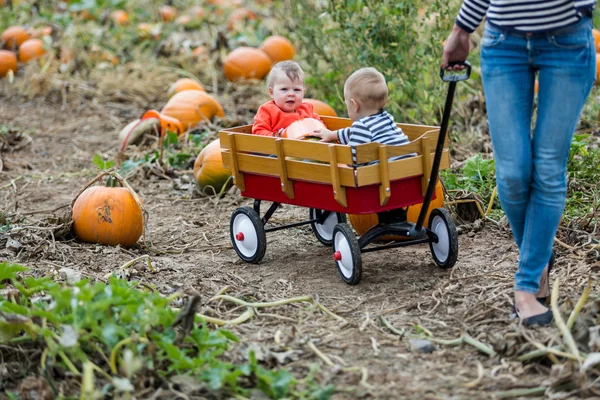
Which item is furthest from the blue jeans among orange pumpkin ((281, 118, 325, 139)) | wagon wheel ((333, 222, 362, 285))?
orange pumpkin ((281, 118, 325, 139))

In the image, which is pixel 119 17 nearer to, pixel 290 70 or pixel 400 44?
pixel 400 44

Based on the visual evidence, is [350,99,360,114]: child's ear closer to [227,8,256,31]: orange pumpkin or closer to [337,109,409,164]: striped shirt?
[337,109,409,164]: striped shirt

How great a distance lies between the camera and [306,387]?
3.00m

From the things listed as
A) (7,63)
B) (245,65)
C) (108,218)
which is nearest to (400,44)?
(108,218)

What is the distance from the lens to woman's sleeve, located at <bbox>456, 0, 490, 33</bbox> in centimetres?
339

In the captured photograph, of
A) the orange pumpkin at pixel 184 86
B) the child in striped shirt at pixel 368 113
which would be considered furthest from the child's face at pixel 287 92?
the orange pumpkin at pixel 184 86

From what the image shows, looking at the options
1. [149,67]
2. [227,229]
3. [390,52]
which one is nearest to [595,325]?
[227,229]

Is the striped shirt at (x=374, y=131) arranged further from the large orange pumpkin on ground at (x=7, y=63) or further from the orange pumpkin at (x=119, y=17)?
the orange pumpkin at (x=119, y=17)

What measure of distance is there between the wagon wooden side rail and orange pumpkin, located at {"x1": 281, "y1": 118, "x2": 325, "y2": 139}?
151mm

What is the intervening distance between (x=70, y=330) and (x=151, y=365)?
1.00ft

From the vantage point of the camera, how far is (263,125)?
484 cm

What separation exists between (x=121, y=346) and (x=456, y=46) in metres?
1.76

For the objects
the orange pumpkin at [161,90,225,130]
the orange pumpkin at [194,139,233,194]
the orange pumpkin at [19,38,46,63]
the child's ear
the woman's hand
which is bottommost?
the orange pumpkin at [194,139,233,194]

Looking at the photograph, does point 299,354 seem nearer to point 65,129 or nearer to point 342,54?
point 342,54
